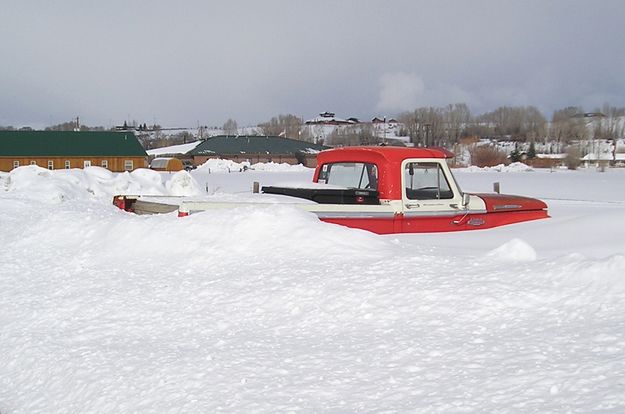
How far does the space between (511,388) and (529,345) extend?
0.70m

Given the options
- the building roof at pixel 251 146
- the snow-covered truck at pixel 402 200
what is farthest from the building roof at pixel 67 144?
the snow-covered truck at pixel 402 200

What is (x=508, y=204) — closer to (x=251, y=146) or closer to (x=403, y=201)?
(x=403, y=201)

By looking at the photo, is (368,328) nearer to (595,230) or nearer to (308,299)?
(308,299)

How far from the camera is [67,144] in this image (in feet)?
224

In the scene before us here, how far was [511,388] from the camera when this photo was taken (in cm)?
354

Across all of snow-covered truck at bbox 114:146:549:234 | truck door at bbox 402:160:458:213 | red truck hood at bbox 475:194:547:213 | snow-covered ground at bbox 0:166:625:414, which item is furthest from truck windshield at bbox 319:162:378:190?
red truck hood at bbox 475:194:547:213

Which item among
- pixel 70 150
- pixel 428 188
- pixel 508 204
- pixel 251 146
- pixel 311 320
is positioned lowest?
pixel 311 320

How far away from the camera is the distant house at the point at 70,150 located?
6581 centimetres

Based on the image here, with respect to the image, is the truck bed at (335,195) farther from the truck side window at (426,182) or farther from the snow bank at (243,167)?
the snow bank at (243,167)

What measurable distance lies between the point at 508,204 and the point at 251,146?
89.1 metres

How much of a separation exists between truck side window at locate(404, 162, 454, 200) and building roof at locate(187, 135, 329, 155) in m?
84.8

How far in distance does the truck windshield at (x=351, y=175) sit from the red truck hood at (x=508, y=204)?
5.46ft

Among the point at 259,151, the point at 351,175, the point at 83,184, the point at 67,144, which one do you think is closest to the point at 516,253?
the point at 351,175

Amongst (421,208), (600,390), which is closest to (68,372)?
(600,390)
